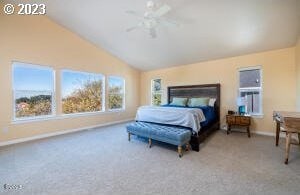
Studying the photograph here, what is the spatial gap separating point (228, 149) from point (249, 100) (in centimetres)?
232

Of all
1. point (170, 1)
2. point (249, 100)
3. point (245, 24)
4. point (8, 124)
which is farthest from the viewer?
point (249, 100)

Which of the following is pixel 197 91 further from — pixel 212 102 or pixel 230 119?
pixel 230 119

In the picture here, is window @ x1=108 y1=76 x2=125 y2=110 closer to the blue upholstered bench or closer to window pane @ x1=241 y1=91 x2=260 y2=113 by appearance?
the blue upholstered bench

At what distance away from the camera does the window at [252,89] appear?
188 inches

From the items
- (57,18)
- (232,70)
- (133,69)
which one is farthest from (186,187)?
(133,69)

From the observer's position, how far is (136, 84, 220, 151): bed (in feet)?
11.6

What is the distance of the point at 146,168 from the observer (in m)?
2.59

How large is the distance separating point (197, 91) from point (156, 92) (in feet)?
7.04

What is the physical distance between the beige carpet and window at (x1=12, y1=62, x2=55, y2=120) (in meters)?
0.95

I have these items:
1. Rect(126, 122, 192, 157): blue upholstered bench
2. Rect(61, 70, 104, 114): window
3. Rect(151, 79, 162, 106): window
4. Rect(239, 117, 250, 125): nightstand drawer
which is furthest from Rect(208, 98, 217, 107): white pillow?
Rect(61, 70, 104, 114): window

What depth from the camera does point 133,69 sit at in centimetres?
754

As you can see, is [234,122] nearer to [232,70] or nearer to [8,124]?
[232,70]

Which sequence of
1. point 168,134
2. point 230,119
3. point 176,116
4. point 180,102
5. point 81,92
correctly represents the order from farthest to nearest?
point 180,102, point 81,92, point 230,119, point 176,116, point 168,134

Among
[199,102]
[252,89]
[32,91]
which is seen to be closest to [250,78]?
[252,89]
